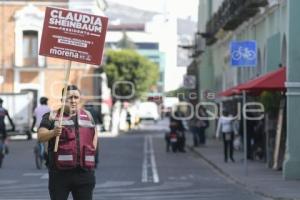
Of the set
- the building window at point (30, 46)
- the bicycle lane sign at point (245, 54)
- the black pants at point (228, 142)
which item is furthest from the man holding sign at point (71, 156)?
the building window at point (30, 46)

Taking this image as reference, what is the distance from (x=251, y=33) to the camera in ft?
120

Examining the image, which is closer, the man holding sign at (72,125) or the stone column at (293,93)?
the man holding sign at (72,125)

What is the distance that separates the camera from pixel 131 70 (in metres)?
92.1

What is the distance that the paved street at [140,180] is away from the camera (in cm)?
1770

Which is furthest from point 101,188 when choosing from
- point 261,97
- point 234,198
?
point 261,97

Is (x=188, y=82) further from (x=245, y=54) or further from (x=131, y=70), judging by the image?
(x=131, y=70)

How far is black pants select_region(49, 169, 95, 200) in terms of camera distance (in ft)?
31.7

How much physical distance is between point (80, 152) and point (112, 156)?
913 inches

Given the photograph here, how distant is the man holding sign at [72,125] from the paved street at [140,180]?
7037mm

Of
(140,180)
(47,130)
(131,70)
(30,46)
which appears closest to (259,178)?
(140,180)

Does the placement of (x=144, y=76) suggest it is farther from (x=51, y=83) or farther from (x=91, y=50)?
(x=91, y=50)

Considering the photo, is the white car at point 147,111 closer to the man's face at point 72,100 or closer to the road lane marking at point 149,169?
the road lane marking at point 149,169

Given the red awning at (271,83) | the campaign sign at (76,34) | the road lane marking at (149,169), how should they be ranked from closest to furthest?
the campaign sign at (76,34) → the road lane marking at (149,169) → the red awning at (271,83)

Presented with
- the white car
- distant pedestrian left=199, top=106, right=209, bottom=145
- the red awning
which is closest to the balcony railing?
distant pedestrian left=199, top=106, right=209, bottom=145
